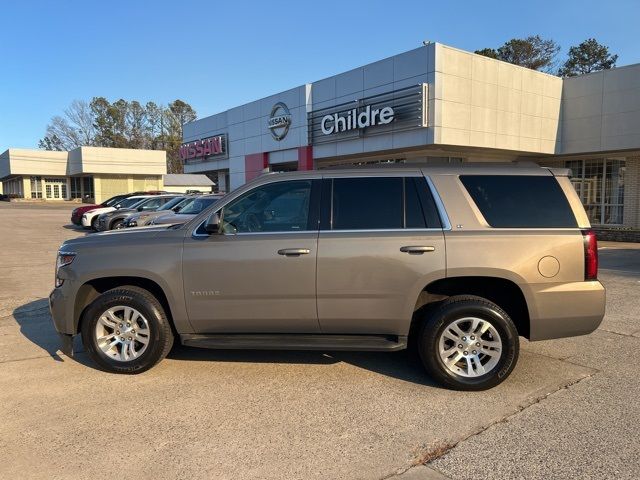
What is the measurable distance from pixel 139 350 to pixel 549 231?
3.92 m

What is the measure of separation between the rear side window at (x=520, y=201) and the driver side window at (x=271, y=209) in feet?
4.95

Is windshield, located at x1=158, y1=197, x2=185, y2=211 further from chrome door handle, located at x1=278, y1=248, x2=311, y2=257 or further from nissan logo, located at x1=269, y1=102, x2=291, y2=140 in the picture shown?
chrome door handle, located at x1=278, y1=248, x2=311, y2=257

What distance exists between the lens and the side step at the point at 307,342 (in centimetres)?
445

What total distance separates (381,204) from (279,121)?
2164 centimetres

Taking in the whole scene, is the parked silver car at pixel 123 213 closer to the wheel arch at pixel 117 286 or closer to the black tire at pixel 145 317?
the wheel arch at pixel 117 286

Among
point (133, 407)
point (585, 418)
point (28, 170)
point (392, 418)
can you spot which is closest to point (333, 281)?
point (392, 418)

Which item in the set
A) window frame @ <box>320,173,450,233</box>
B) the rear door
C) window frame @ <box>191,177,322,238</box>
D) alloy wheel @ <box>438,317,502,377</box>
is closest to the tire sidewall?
window frame @ <box>191,177,322,238</box>

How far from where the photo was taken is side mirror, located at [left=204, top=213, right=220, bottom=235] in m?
4.58

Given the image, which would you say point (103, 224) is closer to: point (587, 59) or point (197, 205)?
point (197, 205)

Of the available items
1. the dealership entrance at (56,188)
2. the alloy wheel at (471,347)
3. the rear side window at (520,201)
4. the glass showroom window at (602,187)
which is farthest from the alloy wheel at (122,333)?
the dealership entrance at (56,188)

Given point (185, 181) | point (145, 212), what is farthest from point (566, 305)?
point (185, 181)

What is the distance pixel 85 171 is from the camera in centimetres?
5919

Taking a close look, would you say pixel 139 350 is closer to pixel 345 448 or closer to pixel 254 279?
pixel 254 279

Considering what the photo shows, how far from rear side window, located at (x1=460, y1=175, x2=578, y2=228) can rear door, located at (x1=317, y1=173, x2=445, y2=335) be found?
0.46 meters
